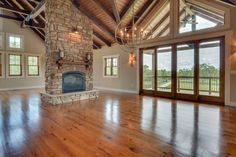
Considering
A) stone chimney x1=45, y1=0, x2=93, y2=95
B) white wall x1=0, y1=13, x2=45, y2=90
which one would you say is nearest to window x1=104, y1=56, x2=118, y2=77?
stone chimney x1=45, y1=0, x2=93, y2=95

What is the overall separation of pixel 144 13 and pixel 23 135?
679cm

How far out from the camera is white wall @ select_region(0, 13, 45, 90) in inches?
404

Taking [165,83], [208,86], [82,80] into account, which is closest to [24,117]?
[82,80]

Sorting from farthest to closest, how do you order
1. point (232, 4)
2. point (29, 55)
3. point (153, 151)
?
point (29, 55)
point (232, 4)
point (153, 151)

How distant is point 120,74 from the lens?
9.74 meters

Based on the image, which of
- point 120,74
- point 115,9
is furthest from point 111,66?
point 115,9

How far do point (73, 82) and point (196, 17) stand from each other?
5707 mm

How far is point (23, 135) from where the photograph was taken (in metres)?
3.00

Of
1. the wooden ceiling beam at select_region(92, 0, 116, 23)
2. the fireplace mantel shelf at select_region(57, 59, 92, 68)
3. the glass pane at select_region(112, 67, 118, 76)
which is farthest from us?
the glass pane at select_region(112, 67, 118, 76)

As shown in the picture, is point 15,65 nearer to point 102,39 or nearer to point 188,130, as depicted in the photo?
point 102,39

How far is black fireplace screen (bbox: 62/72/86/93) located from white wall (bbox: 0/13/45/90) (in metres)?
6.02

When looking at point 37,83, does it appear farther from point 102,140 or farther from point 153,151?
point 153,151

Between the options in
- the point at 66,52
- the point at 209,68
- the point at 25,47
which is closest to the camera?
the point at 209,68

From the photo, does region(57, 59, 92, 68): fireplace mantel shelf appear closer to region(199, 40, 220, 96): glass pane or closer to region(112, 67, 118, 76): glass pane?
region(112, 67, 118, 76): glass pane
